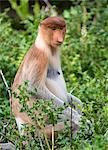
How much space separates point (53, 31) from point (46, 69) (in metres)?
0.35

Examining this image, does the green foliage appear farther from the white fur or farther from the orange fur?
the white fur

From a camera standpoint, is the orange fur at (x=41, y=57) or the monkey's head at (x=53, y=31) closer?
the orange fur at (x=41, y=57)

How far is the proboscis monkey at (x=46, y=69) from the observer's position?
665 cm

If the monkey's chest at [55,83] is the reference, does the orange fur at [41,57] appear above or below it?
above

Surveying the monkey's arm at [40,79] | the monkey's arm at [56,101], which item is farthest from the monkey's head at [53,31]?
the monkey's arm at [56,101]

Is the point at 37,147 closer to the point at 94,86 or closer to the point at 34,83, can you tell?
the point at 34,83

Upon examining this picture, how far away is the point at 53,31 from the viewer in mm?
6891

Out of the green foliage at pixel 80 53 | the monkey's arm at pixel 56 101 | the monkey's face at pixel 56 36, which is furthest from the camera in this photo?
the green foliage at pixel 80 53

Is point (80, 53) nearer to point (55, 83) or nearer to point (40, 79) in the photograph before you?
point (55, 83)

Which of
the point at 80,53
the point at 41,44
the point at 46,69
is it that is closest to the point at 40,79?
the point at 46,69

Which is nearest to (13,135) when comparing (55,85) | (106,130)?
(106,130)

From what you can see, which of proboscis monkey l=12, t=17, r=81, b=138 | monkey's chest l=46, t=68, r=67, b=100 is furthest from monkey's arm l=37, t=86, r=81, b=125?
monkey's chest l=46, t=68, r=67, b=100

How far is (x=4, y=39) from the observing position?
9477 millimetres

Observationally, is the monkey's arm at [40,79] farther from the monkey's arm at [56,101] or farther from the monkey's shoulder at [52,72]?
the monkey's shoulder at [52,72]
